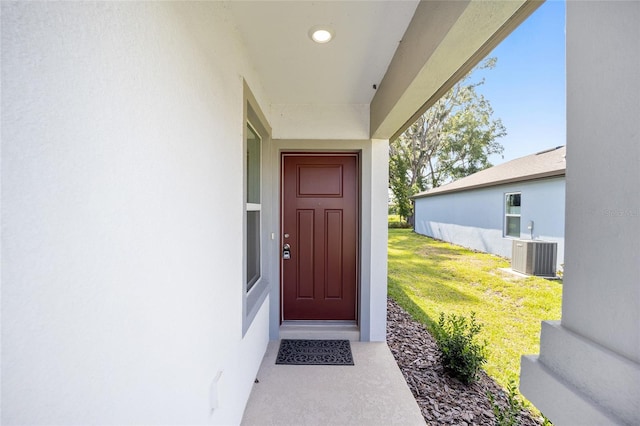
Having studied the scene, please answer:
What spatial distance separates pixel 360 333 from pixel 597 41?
306 centimetres

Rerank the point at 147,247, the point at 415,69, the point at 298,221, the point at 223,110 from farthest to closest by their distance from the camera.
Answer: the point at 298,221 < the point at 415,69 < the point at 223,110 < the point at 147,247

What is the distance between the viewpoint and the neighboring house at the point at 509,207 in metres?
6.38

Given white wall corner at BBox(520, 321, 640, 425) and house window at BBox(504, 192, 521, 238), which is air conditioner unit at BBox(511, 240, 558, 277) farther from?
white wall corner at BBox(520, 321, 640, 425)

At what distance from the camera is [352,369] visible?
2521 millimetres

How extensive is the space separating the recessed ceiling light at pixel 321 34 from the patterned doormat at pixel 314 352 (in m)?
2.79

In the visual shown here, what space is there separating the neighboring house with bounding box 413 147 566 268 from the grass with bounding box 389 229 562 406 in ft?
3.61

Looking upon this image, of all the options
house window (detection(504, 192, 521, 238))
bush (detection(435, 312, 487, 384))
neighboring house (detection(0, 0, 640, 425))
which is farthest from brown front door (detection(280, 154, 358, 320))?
house window (detection(504, 192, 521, 238))

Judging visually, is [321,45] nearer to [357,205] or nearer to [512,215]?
[357,205]

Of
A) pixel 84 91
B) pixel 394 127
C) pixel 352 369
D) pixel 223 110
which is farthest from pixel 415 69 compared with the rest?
pixel 352 369

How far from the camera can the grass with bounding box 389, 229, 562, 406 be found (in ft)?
10.1

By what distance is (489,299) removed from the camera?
4.66 meters

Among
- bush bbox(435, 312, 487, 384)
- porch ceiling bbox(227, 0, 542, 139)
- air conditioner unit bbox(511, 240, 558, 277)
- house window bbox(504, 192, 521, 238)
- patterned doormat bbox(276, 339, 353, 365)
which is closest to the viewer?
porch ceiling bbox(227, 0, 542, 139)

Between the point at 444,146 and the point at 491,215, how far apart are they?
9.08 meters

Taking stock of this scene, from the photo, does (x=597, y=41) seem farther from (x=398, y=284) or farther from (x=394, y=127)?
(x=398, y=284)
